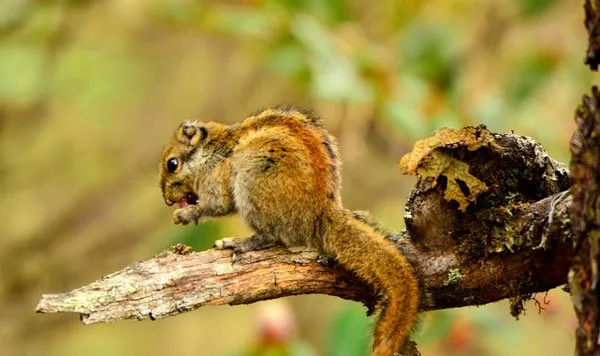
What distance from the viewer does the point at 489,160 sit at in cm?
192

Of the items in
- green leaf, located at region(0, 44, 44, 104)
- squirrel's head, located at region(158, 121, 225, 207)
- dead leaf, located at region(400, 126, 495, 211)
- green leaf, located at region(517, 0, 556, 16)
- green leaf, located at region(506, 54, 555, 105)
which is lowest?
dead leaf, located at region(400, 126, 495, 211)

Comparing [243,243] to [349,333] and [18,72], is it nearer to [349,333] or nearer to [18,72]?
[349,333]

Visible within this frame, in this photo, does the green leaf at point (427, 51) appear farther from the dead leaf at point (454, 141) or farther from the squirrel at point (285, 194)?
the dead leaf at point (454, 141)

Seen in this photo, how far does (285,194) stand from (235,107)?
363 cm

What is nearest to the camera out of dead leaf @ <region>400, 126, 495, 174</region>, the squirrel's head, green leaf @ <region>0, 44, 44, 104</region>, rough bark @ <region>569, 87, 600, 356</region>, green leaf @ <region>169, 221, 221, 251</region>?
rough bark @ <region>569, 87, 600, 356</region>

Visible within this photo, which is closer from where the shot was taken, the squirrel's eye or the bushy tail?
the bushy tail

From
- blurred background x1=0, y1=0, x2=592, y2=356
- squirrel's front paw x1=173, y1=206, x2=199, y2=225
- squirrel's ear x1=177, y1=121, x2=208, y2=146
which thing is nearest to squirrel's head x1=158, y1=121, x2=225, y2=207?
squirrel's ear x1=177, y1=121, x2=208, y2=146

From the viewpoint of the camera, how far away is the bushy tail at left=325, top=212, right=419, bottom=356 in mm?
2047

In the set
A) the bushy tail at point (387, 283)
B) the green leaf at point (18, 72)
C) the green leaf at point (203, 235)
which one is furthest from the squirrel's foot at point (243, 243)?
the green leaf at point (18, 72)

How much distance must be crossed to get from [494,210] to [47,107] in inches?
190

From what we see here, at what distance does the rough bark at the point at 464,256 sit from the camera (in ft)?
6.13

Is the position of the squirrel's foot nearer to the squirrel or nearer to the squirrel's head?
the squirrel

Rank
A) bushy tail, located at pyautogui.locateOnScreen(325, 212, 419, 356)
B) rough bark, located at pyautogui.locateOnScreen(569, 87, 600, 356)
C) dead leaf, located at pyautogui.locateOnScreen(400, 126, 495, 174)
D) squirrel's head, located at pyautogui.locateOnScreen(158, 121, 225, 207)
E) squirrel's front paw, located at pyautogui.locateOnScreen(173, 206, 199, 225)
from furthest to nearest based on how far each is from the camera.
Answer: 1. squirrel's head, located at pyautogui.locateOnScreen(158, 121, 225, 207)
2. squirrel's front paw, located at pyautogui.locateOnScreen(173, 206, 199, 225)
3. bushy tail, located at pyautogui.locateOnScreen(325, 212, 419, 356)
4. dead leaf, located at pyautogui.locateOnScreen(400, 126, 495, 174)
5. rough bark, located at pyautogui.locateOnScreen(569, 87, 600, 356)

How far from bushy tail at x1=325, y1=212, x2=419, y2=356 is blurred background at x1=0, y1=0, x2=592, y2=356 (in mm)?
1044
